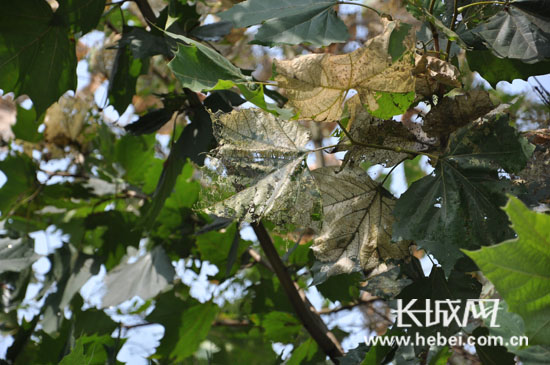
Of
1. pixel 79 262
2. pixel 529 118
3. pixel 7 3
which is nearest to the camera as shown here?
pixel 7 3

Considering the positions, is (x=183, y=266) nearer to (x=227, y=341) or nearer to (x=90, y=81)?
(x=227, y=341)

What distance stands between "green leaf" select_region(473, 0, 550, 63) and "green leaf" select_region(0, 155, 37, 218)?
28.4 inches

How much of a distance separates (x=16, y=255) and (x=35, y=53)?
0.27 metres

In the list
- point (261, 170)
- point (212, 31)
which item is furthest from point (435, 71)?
point (212, 31)

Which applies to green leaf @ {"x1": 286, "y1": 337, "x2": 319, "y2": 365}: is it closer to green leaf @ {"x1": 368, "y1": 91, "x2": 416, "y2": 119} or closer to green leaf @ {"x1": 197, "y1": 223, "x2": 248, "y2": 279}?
green leaf @ {"x1": 197, "y1": 223, "x2": 248, "y2": 279}

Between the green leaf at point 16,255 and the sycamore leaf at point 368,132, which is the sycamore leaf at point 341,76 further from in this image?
the green leaf at point 16,255

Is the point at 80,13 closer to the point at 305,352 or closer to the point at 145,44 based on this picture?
the point at 145,44

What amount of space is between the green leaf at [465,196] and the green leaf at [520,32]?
0.19 feet

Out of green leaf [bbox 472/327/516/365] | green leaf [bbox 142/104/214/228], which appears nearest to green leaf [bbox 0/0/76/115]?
green leaf [bbox 142/104/214/228]

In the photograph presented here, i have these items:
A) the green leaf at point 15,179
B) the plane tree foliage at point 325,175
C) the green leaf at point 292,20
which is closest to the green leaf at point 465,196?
the plane tree foliage at point 325,175

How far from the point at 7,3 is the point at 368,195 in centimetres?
44

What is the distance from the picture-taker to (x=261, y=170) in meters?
0.39

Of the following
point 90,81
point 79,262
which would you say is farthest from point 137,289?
point 90,81

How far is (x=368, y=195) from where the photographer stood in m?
0.43
